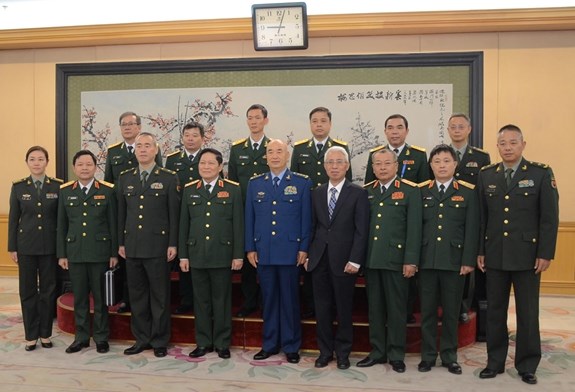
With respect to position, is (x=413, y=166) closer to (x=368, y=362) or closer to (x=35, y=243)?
(x=368, y=362)

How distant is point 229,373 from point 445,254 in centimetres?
146

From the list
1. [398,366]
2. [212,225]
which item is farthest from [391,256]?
[212,225]

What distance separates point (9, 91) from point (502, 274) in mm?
5661

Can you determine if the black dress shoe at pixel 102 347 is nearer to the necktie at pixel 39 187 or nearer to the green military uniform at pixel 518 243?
the necktie at pixel 39 187

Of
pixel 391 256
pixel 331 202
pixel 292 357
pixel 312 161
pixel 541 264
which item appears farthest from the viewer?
pixel 312 161

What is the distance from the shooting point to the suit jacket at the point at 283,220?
3621 millimetres

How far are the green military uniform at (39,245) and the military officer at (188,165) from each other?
0.87 metres

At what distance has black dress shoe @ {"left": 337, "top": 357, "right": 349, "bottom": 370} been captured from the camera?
3.53 m

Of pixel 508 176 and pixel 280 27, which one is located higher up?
pixel 280 27

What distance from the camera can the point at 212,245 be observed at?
3.70 metres

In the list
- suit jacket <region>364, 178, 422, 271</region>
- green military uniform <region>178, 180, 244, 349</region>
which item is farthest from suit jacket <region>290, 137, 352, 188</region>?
suit jacket <region>364, 178, 422, 271</region>

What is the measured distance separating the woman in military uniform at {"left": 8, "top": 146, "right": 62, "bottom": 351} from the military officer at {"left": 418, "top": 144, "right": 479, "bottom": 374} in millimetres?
2479

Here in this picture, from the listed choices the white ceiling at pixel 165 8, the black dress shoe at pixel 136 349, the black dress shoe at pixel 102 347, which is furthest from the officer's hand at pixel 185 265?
the white ceiling at pixel 165 8

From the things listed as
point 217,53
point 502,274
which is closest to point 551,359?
point 502,274
